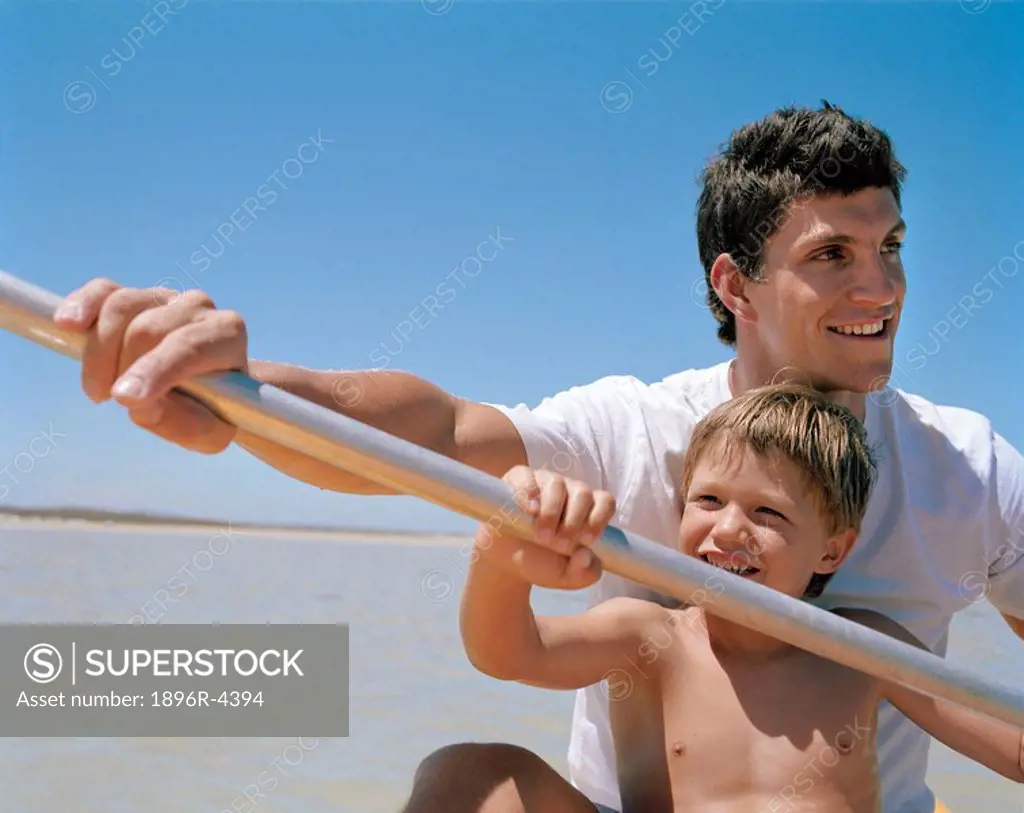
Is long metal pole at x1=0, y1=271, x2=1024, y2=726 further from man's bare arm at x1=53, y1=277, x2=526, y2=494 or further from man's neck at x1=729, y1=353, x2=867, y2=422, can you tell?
man's neck at x1=729, y1=353, x2=867, y2=422

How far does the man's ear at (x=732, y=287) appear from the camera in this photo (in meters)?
1.98

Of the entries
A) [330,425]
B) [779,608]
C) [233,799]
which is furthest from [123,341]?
[233,799]

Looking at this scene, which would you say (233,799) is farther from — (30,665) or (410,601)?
(410,601)

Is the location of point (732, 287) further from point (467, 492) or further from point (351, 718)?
point (351, 718)

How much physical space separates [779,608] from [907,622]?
862mm

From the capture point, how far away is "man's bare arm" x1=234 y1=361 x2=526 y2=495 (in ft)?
4.88

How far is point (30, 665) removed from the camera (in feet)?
12.8

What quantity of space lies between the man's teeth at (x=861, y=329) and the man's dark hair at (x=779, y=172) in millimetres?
195

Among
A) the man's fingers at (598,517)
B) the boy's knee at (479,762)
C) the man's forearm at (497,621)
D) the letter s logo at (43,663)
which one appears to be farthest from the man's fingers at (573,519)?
the letter s logo at (43,663)

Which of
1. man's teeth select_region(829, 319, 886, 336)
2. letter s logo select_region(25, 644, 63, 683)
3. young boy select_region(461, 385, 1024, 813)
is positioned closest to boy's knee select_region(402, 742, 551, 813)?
young boy select_region(461, 385, 1024, 813)

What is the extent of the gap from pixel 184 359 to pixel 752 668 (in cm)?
99

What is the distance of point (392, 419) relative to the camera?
160 centimetres

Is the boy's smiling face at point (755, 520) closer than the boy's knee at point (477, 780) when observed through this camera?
No

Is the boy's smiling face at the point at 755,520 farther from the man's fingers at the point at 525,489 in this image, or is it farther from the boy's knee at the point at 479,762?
the man's fingers at the point at 525,489
